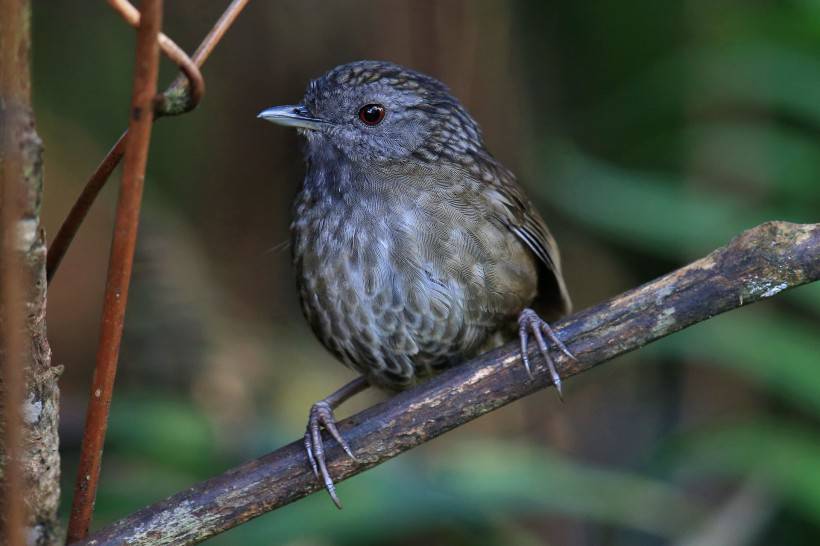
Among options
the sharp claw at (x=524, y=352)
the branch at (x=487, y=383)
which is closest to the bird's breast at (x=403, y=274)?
the sharp claw at (x=524, y=352)

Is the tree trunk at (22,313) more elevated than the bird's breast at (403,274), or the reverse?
the bird's breast at (403,274)

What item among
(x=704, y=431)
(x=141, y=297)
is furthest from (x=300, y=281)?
(x=704, y=431)

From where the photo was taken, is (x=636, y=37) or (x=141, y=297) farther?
(x=636, y=37)

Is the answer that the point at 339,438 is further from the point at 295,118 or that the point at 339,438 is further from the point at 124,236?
the point at 295,118

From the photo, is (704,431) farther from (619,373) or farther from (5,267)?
(5,267)

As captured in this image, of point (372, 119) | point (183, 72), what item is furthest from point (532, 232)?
point (183, 72)

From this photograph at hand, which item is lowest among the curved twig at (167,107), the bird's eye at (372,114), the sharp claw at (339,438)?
the sharp claw at (339,438)

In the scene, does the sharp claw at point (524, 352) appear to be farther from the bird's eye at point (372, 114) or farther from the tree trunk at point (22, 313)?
the tree trunk at point (22, 313)

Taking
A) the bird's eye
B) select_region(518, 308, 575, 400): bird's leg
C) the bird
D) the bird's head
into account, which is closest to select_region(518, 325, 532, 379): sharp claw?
select_region(518, 308, 575, 400): bird's leg
